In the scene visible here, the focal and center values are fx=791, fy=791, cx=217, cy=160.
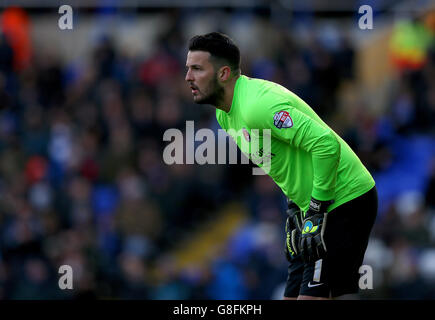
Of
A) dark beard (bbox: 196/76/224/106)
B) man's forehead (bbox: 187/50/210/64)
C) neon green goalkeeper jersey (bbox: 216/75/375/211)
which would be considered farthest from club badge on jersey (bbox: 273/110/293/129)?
man's forehead (bbox: 187/50/210/64)

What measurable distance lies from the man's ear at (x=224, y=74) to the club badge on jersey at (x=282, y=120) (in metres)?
0.52

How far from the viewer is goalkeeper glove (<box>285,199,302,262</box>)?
527 centimetres

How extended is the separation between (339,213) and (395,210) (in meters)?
5.37

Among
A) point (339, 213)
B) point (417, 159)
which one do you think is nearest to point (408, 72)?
point (417, 159)

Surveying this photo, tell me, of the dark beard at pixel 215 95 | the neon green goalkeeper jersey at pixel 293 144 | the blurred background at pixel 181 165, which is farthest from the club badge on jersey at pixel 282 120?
the blurred background at pixel 181 165

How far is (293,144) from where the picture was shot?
4941 millimetres

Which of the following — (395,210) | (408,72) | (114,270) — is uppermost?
(408,72)

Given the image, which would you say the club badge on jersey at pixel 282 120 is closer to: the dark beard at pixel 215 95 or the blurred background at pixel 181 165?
the dark beard at pixel 215 95

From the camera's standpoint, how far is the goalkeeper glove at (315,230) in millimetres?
4895

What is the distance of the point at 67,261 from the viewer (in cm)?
999

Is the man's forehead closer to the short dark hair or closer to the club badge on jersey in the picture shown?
the short dark hair

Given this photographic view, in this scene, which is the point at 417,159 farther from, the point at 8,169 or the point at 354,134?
the point at 8,169

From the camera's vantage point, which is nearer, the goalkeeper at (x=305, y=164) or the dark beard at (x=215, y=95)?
the goalkeeper at (x=305, y=164)

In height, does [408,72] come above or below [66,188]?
above
